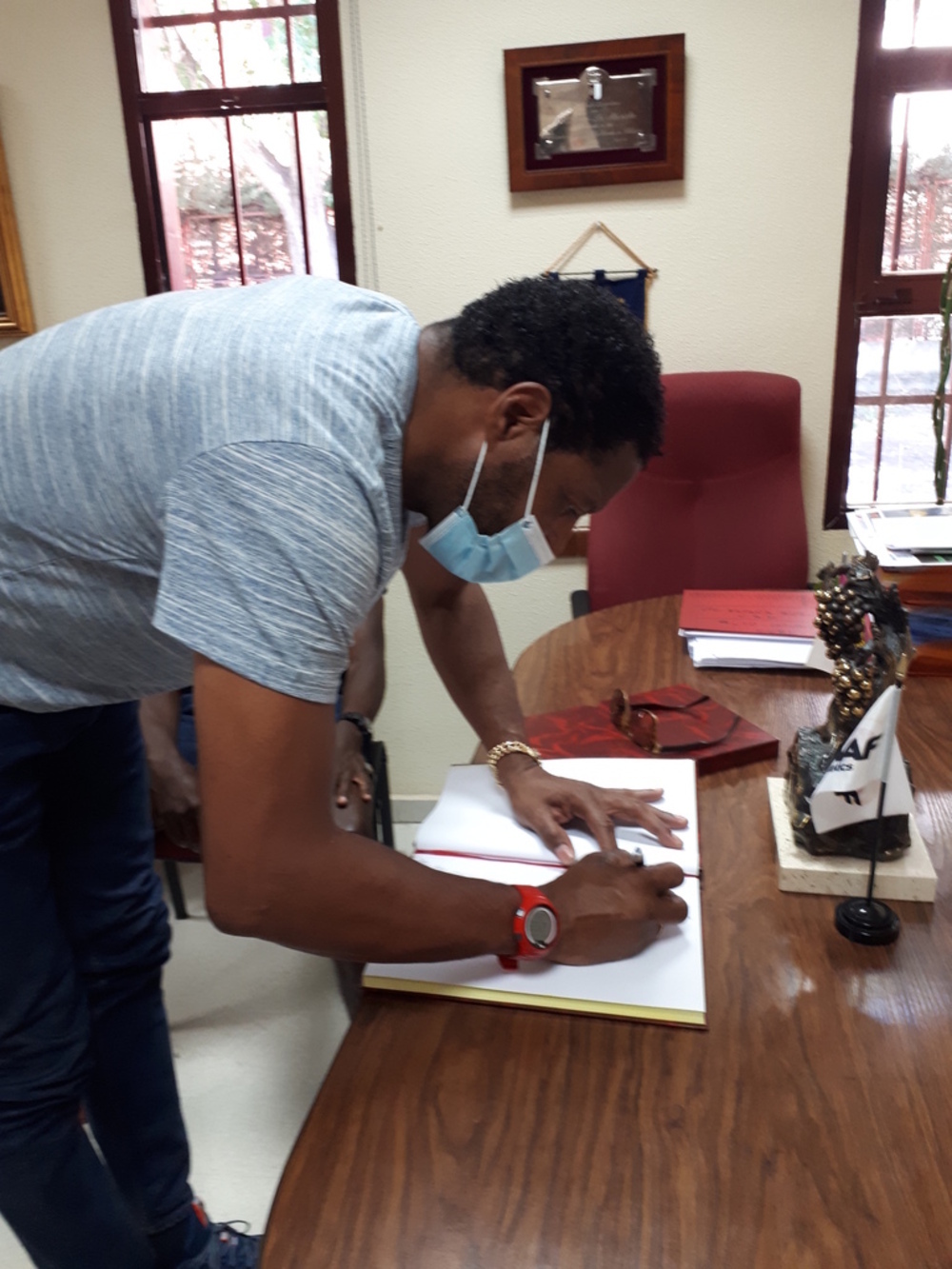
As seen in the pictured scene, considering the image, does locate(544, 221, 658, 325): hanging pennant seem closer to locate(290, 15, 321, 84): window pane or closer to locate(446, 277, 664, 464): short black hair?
locate(290, 15, 321, 84): window pane

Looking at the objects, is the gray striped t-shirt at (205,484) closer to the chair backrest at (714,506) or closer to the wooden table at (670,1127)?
the wooden table at (670,1127)

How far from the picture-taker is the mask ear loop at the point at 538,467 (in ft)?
2.53

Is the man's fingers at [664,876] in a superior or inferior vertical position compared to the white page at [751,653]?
superior

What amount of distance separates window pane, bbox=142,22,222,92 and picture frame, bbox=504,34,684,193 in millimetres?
753

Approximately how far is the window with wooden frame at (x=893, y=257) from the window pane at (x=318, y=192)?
1.22 m

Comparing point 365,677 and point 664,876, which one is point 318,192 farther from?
point 664,876

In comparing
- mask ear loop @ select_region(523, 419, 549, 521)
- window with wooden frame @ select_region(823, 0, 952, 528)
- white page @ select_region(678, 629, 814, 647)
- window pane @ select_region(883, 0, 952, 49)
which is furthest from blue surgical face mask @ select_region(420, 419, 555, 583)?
window pane @ select_region(883, 0, 952, 49)

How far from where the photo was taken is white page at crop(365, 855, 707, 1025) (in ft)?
2.29

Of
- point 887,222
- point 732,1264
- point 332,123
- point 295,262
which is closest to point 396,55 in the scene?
point 332,123

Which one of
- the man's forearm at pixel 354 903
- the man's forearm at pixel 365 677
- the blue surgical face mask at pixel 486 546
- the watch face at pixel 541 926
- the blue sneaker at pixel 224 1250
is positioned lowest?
the blue sneaker at pixel 224 1250

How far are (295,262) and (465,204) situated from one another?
0.49m

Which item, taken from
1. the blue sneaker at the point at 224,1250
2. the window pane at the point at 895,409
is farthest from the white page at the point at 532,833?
the window pane at the point at 895,409

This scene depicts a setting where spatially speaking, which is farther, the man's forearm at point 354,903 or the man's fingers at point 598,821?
the man's fingers at point 598,821

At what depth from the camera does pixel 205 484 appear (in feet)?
2.09
